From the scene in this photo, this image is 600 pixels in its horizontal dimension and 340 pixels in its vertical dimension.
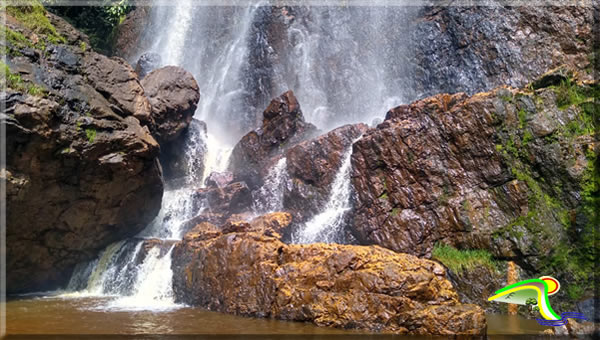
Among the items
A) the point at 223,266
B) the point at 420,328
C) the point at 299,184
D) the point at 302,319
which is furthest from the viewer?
the point at 299,184

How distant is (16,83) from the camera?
10797 mm

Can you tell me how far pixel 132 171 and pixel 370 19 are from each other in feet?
57.6

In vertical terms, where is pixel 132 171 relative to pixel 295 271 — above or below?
above

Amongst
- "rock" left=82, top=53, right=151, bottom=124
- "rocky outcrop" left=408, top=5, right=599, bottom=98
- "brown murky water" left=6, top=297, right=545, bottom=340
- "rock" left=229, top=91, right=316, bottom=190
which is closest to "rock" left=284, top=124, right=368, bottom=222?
"rock" left=229, top=91, right=316, bottom=190

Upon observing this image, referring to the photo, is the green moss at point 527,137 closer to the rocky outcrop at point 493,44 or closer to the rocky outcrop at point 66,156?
the rocky outcrop at point 493,44

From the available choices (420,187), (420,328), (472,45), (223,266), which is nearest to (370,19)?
(472,45)

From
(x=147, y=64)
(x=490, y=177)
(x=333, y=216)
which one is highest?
(x=147, y=64)

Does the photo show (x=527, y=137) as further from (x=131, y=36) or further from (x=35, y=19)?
(x=131, y=36)

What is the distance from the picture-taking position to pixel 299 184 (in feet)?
52.5

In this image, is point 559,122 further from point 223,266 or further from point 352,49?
point 352,49

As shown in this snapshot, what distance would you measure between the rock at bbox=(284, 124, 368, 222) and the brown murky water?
5965mm

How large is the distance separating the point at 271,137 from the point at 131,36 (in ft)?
56.7

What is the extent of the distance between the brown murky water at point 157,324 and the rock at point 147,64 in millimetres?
17927

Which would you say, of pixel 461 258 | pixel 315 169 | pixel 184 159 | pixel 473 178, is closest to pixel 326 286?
pixel 461 258
